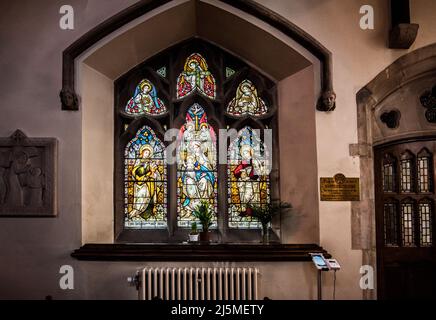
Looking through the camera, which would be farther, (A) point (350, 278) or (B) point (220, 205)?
(B) point (220, 205)

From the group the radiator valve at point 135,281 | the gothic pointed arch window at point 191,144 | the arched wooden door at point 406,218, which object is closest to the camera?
the radiator valve at point 135,281

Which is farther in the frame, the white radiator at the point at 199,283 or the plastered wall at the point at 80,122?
the plastered wall at the point at 80,122

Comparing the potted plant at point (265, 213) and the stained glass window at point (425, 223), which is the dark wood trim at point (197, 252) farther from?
the stained glass window at point (425, 223)

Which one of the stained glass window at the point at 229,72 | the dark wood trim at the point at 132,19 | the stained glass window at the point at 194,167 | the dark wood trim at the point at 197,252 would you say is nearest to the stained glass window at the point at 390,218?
the dark wood trim at the point at 197,252

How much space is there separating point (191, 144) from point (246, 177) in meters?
0.78

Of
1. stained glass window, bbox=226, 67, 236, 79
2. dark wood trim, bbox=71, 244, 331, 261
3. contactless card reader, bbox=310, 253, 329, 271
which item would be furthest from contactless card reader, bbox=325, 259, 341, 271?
stained glass window, bbox=226, 67, 236, 79

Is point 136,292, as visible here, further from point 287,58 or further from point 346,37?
point 346,37

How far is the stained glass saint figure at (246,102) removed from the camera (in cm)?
559

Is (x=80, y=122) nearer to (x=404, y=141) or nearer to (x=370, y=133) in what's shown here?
(x=370, y=133)

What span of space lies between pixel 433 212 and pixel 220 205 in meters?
2.39

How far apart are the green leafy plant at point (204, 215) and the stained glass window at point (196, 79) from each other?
53.8 inches

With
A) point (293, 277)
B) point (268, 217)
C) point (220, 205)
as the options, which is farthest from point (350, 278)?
point (220, 205)

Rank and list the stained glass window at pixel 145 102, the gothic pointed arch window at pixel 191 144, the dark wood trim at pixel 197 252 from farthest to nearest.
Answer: the stained glass window at pixel 145 102 < the gothic pointed arch window at pixel 191 144 < the dark wood trim at pixel 197 252

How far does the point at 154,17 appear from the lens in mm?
4926
